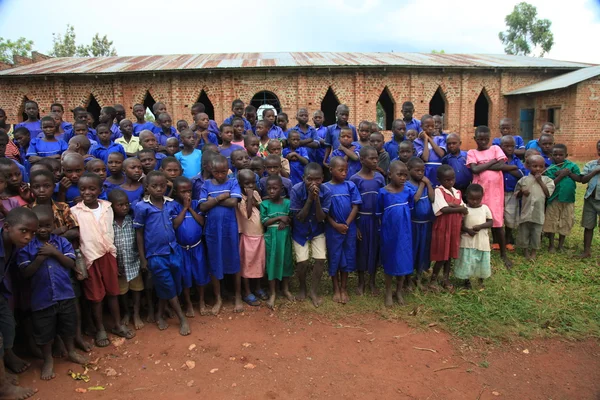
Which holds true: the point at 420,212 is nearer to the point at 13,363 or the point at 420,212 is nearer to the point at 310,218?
the point at 310,218

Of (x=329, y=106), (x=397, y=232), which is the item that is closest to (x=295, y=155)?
(x=397, y=232)

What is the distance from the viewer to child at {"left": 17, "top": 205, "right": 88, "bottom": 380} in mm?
2707

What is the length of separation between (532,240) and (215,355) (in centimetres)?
A: 389

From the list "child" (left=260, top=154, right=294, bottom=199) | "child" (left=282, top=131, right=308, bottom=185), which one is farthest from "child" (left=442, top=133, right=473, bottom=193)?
"child" (left=260, top=154, right=294, bottom=199)

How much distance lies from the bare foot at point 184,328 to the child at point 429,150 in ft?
10.1

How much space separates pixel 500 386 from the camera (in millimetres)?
2609

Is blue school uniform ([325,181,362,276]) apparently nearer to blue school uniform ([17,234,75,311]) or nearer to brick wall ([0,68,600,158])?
blue school uniform ([17,234,75,311])

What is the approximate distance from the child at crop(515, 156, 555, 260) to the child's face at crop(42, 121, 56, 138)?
5.35 m

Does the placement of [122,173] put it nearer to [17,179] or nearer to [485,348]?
[17,179]

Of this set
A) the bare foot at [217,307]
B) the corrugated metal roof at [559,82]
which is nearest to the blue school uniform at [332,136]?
the bare foot at [217,307]

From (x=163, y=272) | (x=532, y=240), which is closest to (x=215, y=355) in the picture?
(x=163, y=272)

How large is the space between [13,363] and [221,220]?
69.8 inches

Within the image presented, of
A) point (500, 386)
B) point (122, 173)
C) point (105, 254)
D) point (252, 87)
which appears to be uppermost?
point (252, 87)

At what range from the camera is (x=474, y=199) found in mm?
3980
